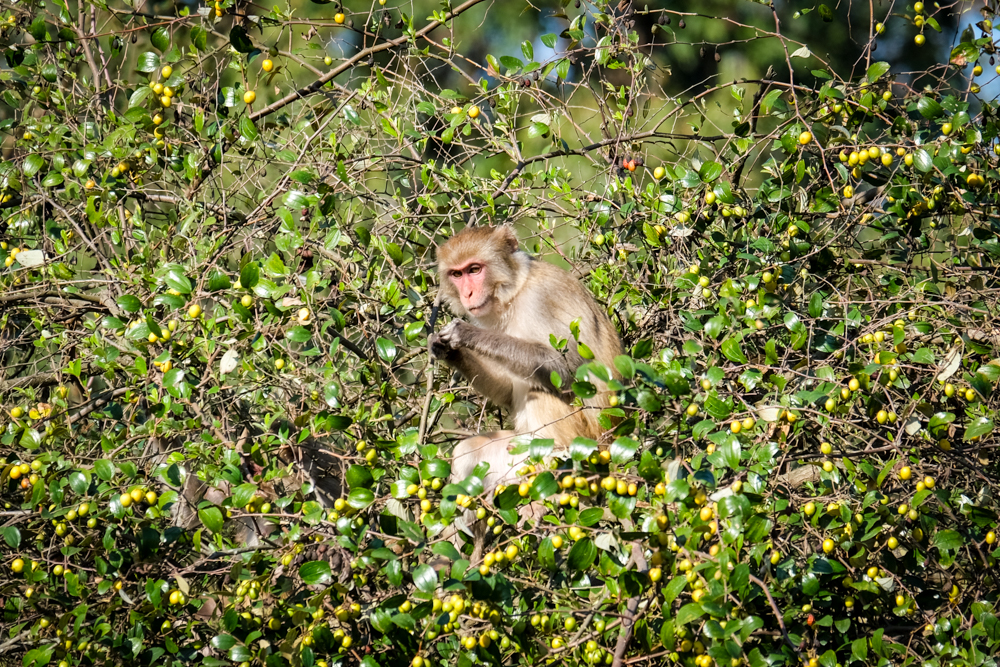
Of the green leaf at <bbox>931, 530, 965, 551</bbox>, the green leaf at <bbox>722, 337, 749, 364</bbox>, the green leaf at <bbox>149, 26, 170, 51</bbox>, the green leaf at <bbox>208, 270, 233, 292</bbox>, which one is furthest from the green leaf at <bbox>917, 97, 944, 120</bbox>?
the green leaf at <bbox>149, 26, 170, 51</bbox>

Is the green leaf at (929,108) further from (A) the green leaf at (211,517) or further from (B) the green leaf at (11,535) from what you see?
(B) the green leaf at (11,535)

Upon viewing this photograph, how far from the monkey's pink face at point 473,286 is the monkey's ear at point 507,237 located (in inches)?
8.1

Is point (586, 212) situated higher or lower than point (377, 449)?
higher

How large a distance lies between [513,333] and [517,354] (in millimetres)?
356

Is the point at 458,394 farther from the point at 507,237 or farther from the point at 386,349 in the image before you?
the point at 386,349

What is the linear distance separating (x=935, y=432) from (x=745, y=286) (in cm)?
97

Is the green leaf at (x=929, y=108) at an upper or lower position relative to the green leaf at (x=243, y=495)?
upper

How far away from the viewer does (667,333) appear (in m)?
4.00

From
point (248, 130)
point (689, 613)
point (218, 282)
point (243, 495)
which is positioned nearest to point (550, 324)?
point (248, 130)

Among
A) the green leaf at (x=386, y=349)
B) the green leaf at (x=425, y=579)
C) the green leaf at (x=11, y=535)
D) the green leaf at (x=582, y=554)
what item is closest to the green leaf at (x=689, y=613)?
the green leaf at (x=582, y=554)

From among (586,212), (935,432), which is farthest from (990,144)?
(586,212)

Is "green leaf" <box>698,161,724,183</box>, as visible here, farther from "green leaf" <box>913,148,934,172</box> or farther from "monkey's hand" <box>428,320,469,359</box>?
"monkey's hand" <box>428,320,469,359</box>

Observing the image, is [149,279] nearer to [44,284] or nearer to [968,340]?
[44,284]

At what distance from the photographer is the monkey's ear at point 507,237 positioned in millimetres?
4902
